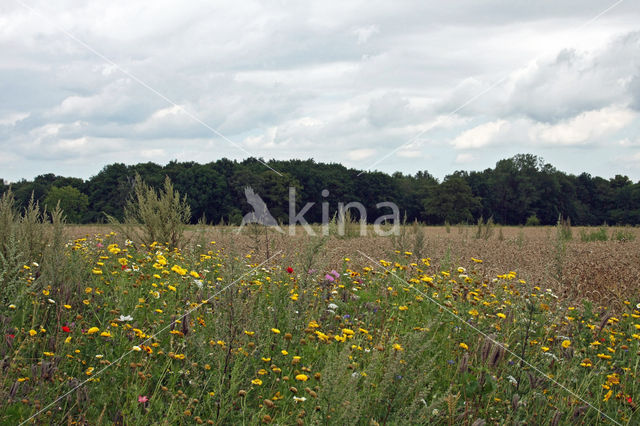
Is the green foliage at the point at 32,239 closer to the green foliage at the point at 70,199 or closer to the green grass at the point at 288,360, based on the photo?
the green grass at the point at 288,360

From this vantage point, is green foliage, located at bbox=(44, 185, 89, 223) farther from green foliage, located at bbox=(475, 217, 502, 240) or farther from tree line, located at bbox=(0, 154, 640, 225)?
green foliage, located at bbox=(475, 217, 502, 240)

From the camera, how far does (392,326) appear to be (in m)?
4.52

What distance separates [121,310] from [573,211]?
69420mm

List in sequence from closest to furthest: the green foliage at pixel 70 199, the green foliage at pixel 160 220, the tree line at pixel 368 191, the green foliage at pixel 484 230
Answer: the green foliage at pixel 160 220, the green foliage at pixel 484 230, the tree line at pixel 368 191, the green foliage at pixel 70 199

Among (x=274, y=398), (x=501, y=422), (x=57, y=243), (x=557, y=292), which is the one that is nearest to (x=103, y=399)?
(x=274, y=398)

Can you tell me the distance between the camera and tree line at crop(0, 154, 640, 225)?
32.8 m

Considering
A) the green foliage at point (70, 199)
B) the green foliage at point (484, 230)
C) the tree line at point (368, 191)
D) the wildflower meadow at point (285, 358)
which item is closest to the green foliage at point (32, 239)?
the wildflower meadow at point (285, 358)

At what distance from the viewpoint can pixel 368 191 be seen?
4812 cm

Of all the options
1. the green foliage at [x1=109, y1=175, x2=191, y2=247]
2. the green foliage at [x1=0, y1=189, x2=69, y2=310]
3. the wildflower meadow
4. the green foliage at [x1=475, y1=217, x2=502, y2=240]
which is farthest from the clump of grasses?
the green foliage at [x1=0, y1=189, x2=69, y2=310]

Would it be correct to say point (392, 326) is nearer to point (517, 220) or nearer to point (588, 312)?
point (588, 312)

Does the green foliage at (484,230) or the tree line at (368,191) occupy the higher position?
the tree line at (368,191)

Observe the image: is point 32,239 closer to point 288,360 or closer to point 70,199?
point 288,360

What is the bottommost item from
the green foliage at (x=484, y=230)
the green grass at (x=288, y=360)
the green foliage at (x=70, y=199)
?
the green grass at (x=288, y=360)

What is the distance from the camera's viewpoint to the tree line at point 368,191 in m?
32.8
